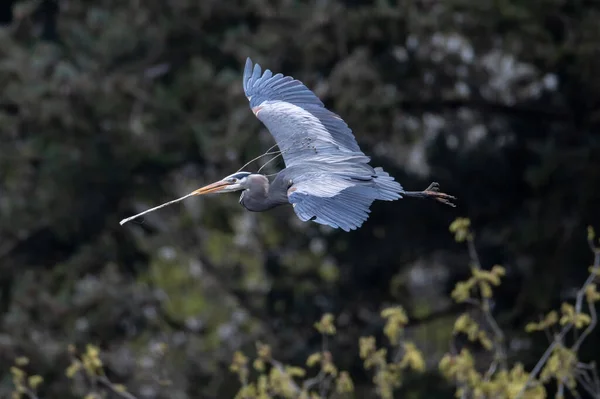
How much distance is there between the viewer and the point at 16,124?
1374cm

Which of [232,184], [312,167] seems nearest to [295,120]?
[232,184]

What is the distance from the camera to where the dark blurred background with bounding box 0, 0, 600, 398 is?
1263 centimetres

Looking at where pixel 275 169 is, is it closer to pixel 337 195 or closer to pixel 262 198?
pixel 262 198

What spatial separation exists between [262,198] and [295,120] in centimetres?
53

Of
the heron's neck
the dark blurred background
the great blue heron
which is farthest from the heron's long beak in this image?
the dark blurred background

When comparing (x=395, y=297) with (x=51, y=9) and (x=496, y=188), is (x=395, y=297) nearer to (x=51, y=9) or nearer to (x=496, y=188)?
(x=496, y=188)

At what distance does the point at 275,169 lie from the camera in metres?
13.1

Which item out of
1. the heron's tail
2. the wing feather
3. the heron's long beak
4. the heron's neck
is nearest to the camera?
the wing feather

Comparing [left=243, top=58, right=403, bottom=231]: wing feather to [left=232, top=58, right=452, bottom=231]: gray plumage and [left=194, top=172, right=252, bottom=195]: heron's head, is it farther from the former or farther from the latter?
[left=194, top=172, right=252, bottom=195]: heron's head

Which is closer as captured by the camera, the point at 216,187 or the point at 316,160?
the point at 316,160

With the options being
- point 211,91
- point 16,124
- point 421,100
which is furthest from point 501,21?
point 16,124

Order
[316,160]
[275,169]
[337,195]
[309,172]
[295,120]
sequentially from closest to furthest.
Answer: [337,195] → [309,172] → [316,160] → [295,120] → [275,169]

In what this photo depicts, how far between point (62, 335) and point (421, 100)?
4.20 meters

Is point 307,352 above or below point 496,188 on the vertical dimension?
below
